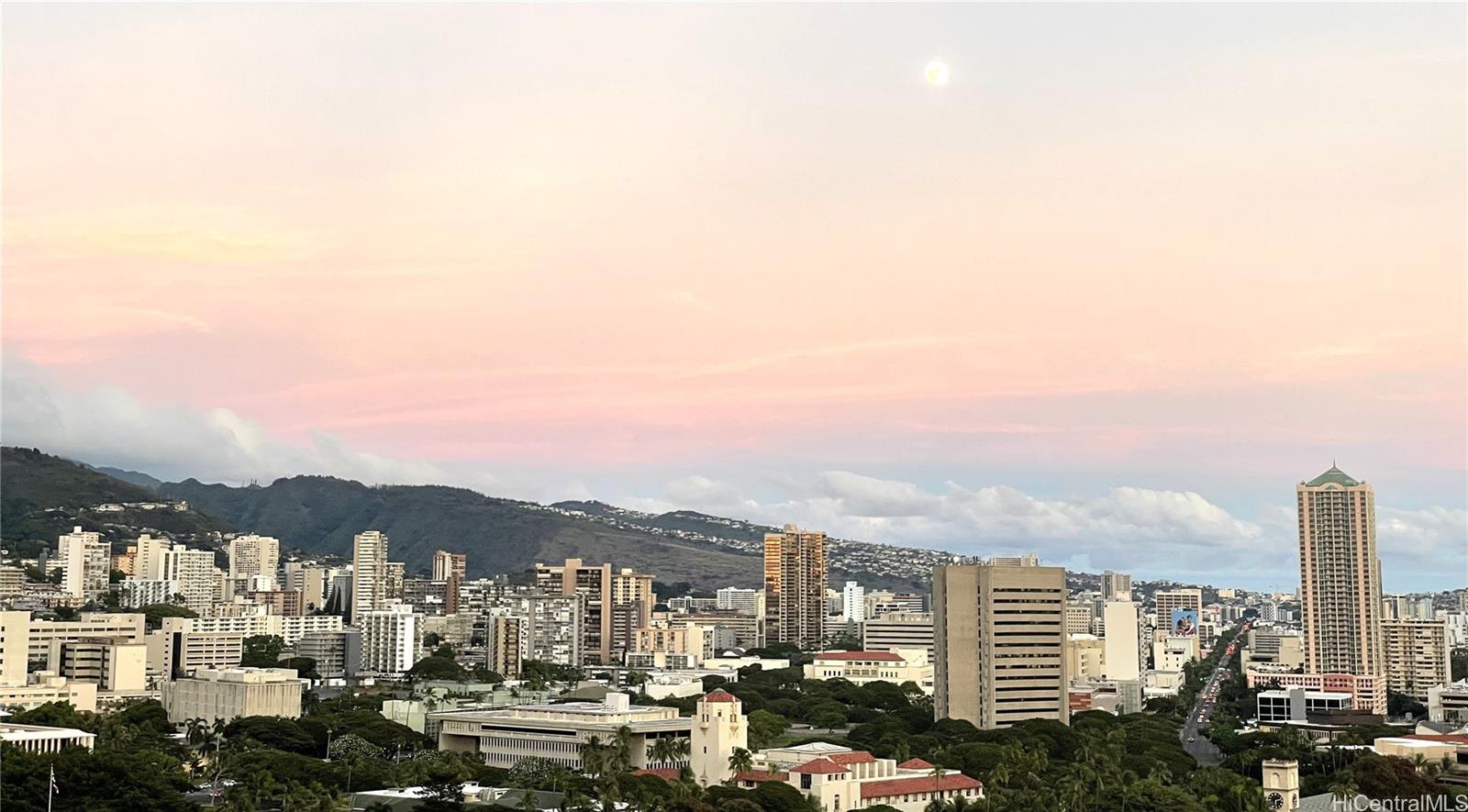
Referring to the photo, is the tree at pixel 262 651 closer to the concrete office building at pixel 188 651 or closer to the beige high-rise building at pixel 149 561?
the concrete office building at pixel 188 651

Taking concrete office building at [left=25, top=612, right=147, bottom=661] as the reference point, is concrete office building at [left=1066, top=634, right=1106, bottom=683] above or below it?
below

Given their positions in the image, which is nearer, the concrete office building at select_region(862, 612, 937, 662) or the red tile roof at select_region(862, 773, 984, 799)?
the red tile roof at select_region(862, 773, 984, 799)

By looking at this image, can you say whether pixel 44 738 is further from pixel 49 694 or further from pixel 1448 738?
pixel 1448 738

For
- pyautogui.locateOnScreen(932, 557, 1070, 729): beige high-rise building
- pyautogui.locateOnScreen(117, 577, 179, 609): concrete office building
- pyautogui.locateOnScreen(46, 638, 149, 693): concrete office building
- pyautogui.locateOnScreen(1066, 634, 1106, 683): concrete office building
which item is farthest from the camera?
pyautogui.locateOnScreen(117, 577, 179, 609): concrete office building

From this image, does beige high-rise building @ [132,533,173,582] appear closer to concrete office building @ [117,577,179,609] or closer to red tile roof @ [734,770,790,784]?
concrete office building @ [117,577,179,609]

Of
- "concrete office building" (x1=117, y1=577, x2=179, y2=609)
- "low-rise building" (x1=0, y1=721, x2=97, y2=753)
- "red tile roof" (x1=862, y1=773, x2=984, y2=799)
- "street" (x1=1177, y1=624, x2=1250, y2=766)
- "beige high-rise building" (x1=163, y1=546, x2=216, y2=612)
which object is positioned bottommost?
"street" (x1=1177, y1=624, x2=1250, y2=766)

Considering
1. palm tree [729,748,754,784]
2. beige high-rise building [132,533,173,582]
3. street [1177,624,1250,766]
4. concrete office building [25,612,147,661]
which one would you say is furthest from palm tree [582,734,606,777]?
beige high-rise building [132,533,173,582]

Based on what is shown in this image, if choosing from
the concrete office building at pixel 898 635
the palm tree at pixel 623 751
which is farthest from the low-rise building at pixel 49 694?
the concrete office building at pixel 898 635
